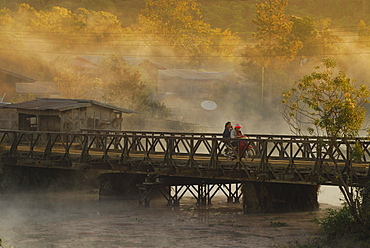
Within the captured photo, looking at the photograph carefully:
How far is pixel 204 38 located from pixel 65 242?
119894mm

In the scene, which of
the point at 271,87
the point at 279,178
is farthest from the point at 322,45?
the point at 279,178

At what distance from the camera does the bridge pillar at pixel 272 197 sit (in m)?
24.5

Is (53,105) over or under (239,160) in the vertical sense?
over

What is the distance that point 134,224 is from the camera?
77.4 feet

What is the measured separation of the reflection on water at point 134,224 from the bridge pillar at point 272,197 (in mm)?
481

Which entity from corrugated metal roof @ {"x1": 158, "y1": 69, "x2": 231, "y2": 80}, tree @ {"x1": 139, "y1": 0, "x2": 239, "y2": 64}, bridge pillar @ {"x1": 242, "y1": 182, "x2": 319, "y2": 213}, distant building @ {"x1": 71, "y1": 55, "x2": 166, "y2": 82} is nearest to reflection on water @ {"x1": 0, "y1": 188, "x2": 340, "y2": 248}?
bridge pillar @ {"x1": 242, "y1": 182, "x2": 319, "y2": 213}

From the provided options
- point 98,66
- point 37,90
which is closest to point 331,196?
point 37,90

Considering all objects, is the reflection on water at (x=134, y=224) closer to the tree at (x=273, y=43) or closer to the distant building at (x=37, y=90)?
the distant building at (x=37, y=90)

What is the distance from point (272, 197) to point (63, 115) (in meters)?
15.3

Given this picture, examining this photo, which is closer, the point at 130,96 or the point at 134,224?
the point at 134,224

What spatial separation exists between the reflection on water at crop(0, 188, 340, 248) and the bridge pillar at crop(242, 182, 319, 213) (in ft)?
1.58

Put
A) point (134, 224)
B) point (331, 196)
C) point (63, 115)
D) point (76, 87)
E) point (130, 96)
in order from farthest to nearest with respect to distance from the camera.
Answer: point (76, 87), point (130, 96), point (63, 115), point (331, 196), point (134, 224)

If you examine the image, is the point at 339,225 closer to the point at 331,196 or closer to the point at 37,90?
the point at 331,196

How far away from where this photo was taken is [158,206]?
28141mm
